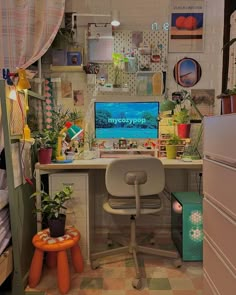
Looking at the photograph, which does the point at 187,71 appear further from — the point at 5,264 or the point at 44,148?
the point at 5,264

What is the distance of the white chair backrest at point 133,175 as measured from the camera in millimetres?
1909

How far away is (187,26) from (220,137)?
5.80 ft

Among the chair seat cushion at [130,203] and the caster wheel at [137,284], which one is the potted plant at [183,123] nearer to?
the chair seat cushion at [130,203]

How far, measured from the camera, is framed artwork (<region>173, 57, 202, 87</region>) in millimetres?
2656

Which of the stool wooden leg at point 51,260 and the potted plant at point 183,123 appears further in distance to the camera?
the potted plant at point 183,123

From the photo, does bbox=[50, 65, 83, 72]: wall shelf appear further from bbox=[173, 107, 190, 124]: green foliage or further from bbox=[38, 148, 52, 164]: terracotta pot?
bbox=[173, 107, 190, 124]: green foliage

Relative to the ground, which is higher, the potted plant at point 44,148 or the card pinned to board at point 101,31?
the card pinned to board at point 101,31

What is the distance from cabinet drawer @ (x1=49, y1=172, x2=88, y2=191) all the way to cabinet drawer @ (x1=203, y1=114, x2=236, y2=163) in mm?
1034

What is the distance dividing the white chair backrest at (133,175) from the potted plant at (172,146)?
0.55 metres

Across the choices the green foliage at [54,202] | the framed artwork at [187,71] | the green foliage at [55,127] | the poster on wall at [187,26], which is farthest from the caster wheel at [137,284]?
the poster on wall at [187,26]

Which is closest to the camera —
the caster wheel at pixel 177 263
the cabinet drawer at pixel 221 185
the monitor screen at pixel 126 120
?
the cabinet drawer at pixel 221 185

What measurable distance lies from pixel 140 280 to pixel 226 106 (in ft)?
4.33

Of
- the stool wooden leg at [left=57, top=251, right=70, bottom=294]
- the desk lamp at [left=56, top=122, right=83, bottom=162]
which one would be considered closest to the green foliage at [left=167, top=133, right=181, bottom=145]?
the desk lamp at [left=56, top=122, right=83, bottom=162]

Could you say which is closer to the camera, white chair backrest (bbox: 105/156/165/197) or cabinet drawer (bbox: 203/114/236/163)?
cabinet drawer (bbox: 203/114/236/163)
